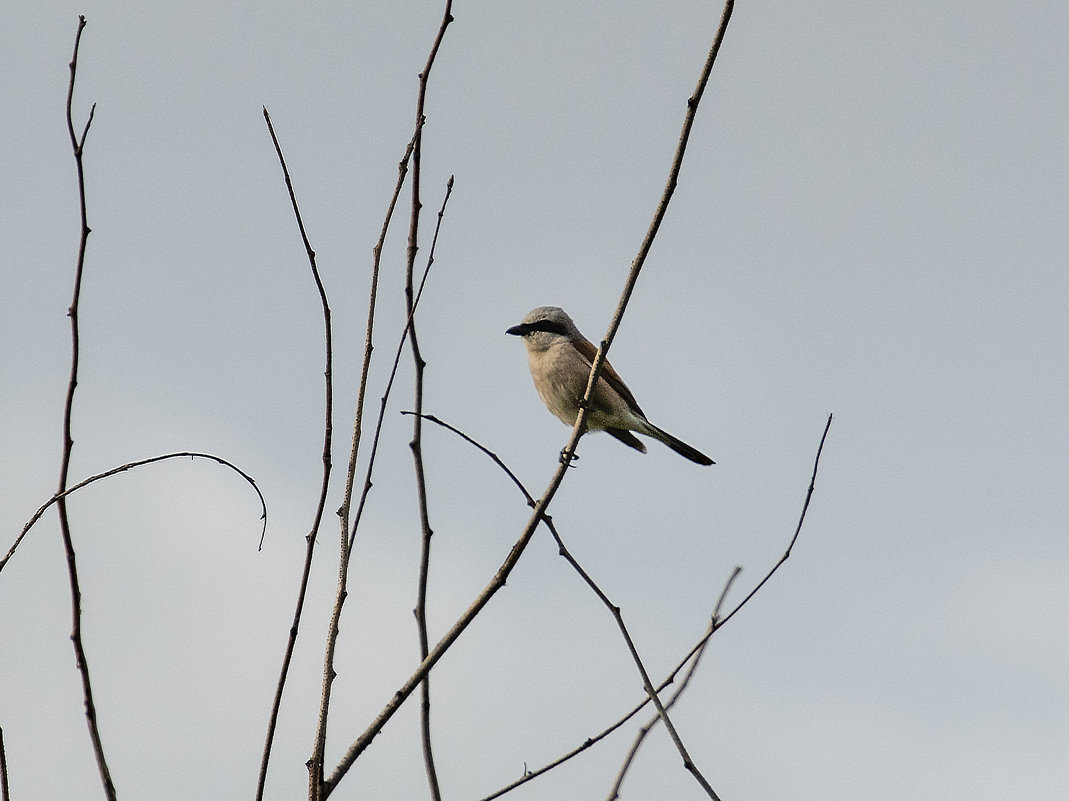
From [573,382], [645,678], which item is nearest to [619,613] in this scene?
[645,678]

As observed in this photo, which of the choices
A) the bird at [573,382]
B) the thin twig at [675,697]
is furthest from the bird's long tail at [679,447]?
the thin twig at [675,697]

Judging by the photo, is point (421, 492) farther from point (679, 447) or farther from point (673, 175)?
point (679, 447)

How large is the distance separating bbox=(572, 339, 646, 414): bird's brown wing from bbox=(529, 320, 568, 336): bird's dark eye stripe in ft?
0.50

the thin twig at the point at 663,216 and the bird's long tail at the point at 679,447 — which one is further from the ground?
the bird's long tail at the point at 679,447

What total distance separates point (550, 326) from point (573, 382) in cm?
73

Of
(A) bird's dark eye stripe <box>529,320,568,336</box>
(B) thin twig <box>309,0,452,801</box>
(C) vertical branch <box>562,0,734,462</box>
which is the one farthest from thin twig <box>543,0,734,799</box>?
(A) bird's dark eye stripe <box>529,320,568,336</box>

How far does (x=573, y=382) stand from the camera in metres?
6.59

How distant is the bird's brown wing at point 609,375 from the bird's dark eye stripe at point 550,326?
15 cm

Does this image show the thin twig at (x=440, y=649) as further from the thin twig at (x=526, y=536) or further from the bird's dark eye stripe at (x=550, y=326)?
the bird's dark eye stripe at (x=550, y=326)

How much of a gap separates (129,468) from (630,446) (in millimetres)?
5401

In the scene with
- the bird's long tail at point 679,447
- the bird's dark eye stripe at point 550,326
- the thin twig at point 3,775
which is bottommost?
the thin twig at point 3,775

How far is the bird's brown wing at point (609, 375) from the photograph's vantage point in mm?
6887

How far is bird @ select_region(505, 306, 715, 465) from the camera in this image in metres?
6.63

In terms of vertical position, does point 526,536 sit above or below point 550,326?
below
